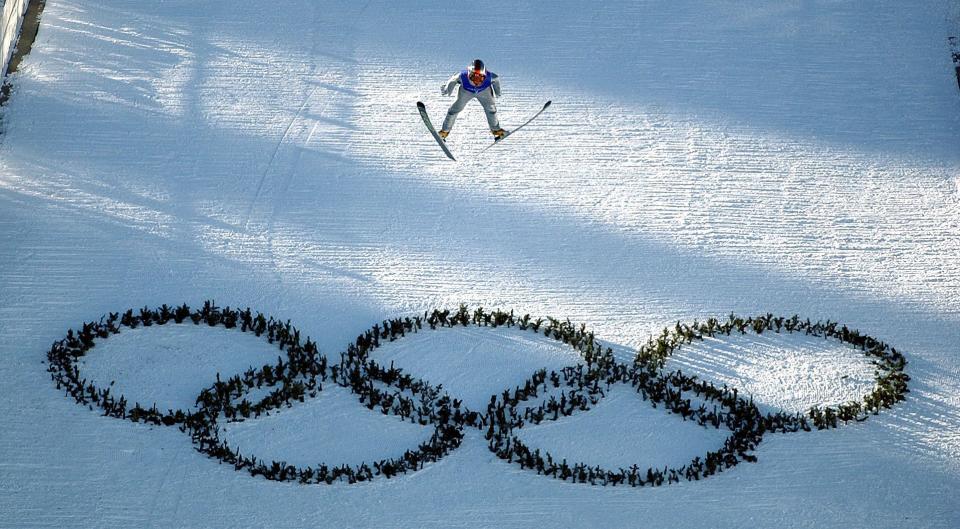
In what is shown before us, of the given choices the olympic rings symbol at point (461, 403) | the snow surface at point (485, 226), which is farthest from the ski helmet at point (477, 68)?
the olympic rings symbol at point (461, 403)

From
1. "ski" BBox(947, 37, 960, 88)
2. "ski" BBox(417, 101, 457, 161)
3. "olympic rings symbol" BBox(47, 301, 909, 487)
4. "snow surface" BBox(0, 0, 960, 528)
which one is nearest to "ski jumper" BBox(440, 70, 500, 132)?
"ski" BBox(417, 101, 457, 161)

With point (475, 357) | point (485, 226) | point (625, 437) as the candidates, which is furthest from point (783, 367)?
point (485, 226)

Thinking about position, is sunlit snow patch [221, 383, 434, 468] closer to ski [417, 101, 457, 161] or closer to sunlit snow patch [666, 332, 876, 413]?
sunlit snow patch [666, 332, 876, 413]

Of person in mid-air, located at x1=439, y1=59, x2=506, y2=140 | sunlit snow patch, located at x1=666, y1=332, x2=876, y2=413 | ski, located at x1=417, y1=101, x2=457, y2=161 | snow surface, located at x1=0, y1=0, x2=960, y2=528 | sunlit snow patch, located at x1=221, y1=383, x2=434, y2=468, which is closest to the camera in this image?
snow surface, located at x1=0, y1=0, x2=960, y2=528

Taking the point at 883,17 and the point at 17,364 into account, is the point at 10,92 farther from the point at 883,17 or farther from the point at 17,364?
the point at 883,17

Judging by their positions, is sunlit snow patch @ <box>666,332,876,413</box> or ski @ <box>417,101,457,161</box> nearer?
sunlit snow patch @ <box>666,332,876,413</box>

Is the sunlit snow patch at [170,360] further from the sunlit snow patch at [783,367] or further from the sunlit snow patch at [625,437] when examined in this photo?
the sunlit snow patch at [783,367]

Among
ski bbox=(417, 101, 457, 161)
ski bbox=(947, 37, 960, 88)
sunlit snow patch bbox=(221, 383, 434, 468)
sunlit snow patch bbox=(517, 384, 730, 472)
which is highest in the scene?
ski bbox=(947, 37, 960, 88)

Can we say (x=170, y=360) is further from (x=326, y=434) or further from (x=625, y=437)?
(x=625, y=437)
